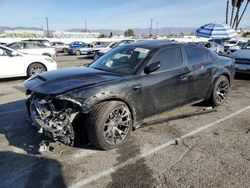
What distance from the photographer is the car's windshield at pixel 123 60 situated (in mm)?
4836

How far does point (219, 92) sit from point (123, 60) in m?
2.74

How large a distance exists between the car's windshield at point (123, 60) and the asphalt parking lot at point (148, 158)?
1.19 m

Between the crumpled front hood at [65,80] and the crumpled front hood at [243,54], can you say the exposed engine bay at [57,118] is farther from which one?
the crumpled front hood at [243,54]

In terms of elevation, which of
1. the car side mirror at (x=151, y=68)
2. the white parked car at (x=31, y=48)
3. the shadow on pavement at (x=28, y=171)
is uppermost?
the car side mirror at (x=151, y=68)

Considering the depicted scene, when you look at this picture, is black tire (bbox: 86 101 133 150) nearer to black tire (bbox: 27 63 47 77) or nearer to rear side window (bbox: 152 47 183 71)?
rear side window (bbox: 152 47 183 71)

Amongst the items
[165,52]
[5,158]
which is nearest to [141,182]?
[5,158]

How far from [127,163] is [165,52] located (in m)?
2.27

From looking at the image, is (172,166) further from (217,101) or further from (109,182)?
(217,101)

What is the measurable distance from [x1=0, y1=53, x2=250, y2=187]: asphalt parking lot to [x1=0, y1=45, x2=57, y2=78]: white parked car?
214 inches

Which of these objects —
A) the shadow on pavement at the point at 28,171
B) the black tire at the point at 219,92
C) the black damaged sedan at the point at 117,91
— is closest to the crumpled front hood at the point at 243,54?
the black tire at the point at 219,92

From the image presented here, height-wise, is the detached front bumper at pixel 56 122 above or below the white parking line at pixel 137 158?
above

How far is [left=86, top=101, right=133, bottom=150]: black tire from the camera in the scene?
3.99 metres

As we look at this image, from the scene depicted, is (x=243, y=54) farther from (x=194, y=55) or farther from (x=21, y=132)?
(x=21, y=132)

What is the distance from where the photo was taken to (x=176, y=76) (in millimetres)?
5133
